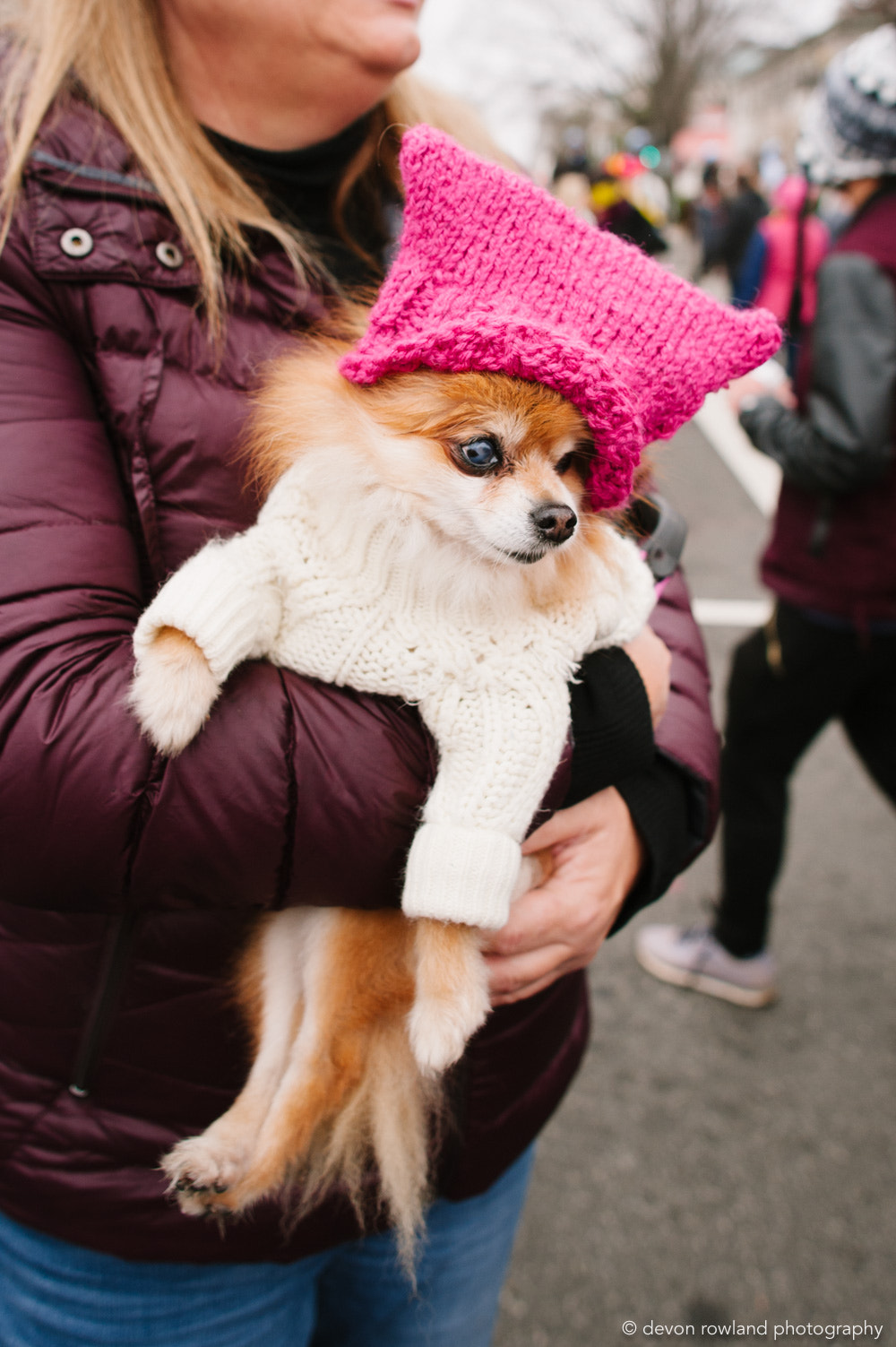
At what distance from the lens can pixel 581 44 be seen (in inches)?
1404

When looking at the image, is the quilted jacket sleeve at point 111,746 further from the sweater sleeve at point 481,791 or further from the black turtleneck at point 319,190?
the black turtleneck at point 319,190

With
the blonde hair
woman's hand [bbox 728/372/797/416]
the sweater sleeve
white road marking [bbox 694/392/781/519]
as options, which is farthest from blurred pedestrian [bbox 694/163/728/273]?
the sweater sleeve

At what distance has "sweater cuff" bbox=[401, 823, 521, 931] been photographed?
0.97m

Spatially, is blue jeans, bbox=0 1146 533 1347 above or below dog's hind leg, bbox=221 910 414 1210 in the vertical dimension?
below

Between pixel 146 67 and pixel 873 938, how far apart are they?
3110 mm

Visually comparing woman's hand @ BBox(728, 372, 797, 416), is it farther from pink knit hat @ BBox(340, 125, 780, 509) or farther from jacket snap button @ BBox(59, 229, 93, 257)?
jacket snap button @ BBox(59, 229, 93, 257)

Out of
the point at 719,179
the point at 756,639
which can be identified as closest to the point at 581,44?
the point at 719,179

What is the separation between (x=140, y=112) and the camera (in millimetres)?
1124

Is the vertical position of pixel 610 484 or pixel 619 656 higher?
pixel 610 484

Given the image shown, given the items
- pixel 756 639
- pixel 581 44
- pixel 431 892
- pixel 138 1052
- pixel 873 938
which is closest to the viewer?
pixel 431 892

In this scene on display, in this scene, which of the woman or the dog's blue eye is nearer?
the woman

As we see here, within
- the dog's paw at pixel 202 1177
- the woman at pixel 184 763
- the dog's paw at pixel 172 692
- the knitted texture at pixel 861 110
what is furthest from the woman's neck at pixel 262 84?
the knitted texture at pixel 861 110

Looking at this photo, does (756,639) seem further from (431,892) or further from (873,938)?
(431,892)

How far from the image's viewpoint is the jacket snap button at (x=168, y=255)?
1.07 m
